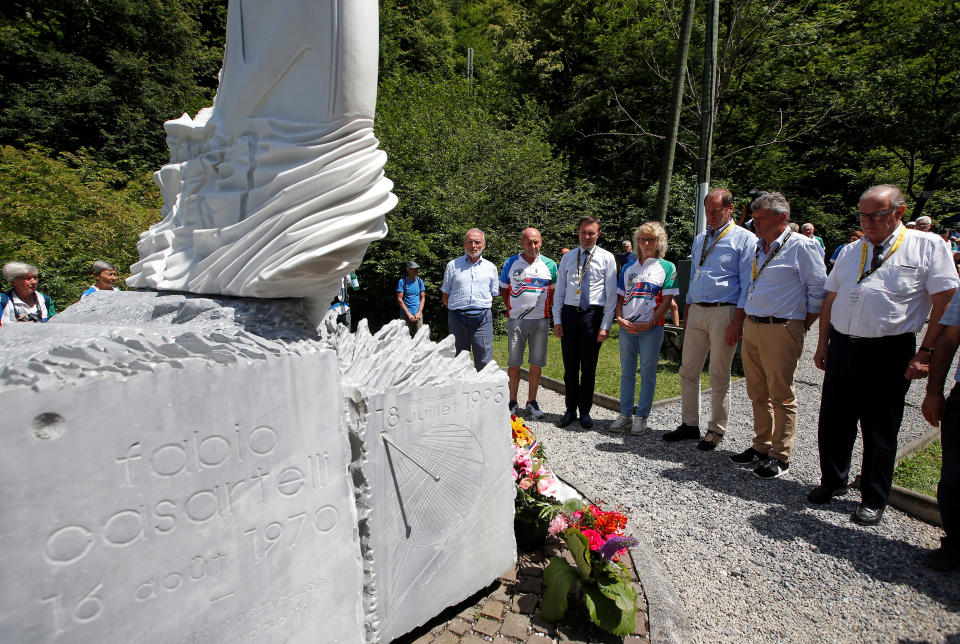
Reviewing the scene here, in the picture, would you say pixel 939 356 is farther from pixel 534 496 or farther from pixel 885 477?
pixel 534 496

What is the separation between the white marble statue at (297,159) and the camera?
1.93 meters

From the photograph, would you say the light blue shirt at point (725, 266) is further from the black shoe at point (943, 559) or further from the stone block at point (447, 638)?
the stone block at point (447, 638)

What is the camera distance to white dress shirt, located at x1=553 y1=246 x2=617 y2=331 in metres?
4.66

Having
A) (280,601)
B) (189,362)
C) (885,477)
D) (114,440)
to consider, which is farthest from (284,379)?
(885,477)

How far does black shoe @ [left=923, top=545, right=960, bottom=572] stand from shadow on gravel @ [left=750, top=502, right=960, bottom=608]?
0.03 meters

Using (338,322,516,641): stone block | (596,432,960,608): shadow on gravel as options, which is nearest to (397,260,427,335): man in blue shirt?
(596,432,960,608): shadow on gravel

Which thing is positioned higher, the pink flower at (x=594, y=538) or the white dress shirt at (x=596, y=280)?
the white dress shirt at (x=596, y=280)

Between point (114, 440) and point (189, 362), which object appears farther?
point (189, 362)

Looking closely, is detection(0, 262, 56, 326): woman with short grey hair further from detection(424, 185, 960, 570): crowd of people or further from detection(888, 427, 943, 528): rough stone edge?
detection(888, 427, 943, 528): rough stone edge

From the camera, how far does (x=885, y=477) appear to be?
3064mm

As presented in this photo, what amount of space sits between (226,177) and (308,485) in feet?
5.05

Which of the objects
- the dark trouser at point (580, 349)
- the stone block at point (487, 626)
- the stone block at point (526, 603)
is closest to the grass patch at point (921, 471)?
the dark trouser at point (580, 349)

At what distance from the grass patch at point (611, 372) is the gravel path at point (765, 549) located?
4.99 feet

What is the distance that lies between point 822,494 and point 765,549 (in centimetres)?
81
